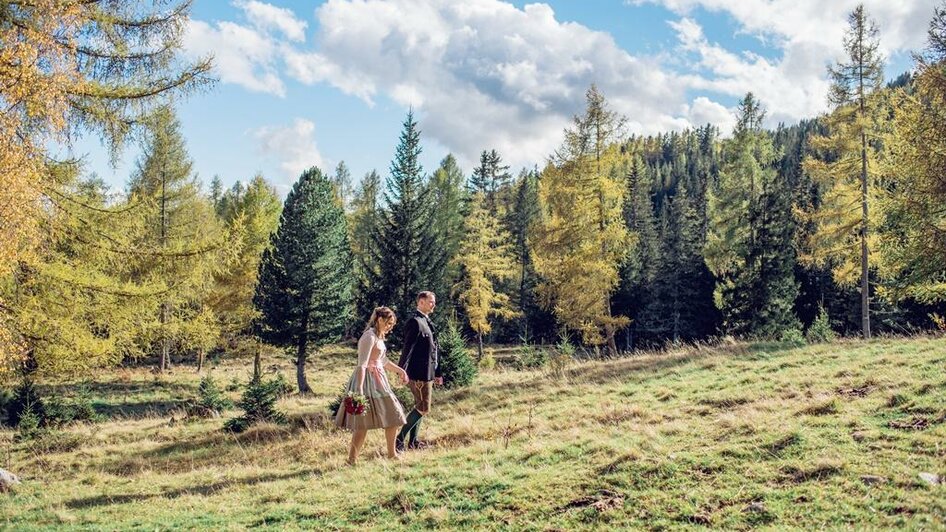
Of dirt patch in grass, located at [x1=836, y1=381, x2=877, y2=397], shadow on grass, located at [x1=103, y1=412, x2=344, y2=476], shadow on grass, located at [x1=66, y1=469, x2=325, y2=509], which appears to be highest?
dirt patch in grass, located at [x1=836, y1=381, x2=877, y2=397]

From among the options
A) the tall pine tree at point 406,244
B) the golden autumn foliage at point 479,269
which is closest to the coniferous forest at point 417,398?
the tall pine tree at point 406,244

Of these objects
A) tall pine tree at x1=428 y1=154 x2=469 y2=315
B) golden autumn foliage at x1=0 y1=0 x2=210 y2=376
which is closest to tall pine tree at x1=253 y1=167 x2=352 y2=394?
tall pine tree at x1=428 y1=154 x2=469 y2=315

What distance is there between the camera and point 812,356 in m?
13.7

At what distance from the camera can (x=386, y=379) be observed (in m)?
8.15

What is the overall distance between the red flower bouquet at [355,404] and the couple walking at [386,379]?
0.05 metres

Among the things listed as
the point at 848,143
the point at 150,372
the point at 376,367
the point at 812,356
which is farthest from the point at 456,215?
the point at 376,367

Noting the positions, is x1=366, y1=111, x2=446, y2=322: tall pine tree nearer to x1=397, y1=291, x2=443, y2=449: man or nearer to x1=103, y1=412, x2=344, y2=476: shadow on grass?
x1=103, y1=412, x2=344, y2=476: shadow on grass

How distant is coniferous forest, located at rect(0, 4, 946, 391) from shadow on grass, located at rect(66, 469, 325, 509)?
231 cm

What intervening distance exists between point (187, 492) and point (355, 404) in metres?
2.66

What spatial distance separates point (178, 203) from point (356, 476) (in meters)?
29.1

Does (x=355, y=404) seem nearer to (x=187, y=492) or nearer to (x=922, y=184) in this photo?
(x=187, y=492)

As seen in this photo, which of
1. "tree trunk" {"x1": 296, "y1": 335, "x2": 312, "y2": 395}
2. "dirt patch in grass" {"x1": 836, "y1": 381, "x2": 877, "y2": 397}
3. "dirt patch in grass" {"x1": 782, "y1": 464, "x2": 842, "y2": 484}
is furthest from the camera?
"tree trunk" {"x1": 296, "y1": 335, "x2": 312, "y2": 395}

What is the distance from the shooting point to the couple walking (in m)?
7.75

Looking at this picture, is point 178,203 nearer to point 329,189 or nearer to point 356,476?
point 329,189
